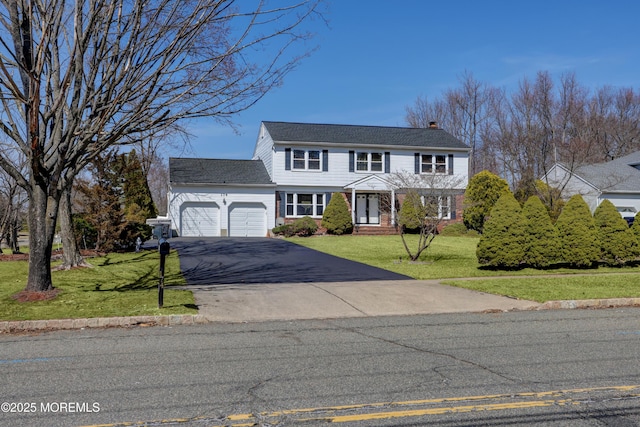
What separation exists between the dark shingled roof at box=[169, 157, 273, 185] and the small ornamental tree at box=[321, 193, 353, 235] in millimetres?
4207

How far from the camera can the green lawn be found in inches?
385

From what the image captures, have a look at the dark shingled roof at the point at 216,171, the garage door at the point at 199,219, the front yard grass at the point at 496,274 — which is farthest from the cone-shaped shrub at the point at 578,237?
the garage door at the point at 199,219

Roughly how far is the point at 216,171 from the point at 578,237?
23.7 metres

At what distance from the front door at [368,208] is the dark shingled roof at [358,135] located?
3.51 meters

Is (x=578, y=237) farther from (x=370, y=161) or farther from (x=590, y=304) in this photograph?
(x=370, y=161)

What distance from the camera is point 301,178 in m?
35.5

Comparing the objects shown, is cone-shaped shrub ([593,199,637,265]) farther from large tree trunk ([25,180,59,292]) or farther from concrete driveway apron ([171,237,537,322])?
large tree trunk ([25,180,59,292])

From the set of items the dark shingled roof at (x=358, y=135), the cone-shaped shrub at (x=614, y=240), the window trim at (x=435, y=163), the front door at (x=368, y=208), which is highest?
the dark shingled roof at (x=358, y=135)

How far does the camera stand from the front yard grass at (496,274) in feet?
42.0

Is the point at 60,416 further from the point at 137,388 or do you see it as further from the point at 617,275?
the point at 617,275

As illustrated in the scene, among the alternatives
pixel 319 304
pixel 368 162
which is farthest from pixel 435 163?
pixel 319 304

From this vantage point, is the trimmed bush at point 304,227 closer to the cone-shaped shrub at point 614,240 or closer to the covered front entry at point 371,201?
the covered front entry at point 371,201

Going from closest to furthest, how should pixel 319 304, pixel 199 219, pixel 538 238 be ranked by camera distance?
pixel 319 304
pixel 538 238
pixel 199 219

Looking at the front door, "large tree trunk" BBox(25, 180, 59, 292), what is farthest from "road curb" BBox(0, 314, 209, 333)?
the front door
